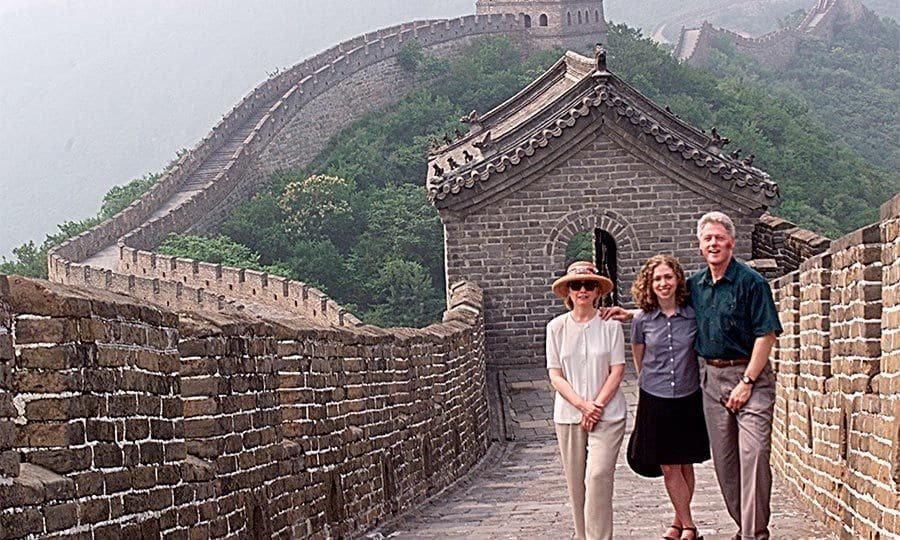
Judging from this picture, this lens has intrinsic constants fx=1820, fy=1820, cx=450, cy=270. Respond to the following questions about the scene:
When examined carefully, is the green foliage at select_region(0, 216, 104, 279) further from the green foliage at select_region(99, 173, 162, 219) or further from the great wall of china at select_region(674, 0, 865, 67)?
the great wall of china at select_region(674, 0, 865, 67)

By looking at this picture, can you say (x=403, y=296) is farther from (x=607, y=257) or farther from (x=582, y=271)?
(x=582, y=271)

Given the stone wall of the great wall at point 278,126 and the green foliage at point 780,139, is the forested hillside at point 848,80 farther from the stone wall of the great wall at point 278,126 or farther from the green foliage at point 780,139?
the stone wall of the great wall at point 278,126

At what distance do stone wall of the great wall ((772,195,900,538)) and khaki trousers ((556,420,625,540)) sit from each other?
4.04 feet

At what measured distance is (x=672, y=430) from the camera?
925 centimetres

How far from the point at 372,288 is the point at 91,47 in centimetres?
12338

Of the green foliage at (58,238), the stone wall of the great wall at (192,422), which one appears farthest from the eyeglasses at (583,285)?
the green foliage at (58,238)

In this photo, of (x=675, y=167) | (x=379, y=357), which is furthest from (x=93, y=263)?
(x=379, y=357)

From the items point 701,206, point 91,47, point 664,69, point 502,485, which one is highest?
point 91,47

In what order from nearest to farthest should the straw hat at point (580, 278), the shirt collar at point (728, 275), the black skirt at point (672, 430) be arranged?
the shirt collar at point (728, 275)
the straw hat at point (580, 278)
the black skirt at point (672, 430)

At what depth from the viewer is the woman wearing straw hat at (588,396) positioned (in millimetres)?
9047

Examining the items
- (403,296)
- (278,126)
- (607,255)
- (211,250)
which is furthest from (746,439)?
(278,126)

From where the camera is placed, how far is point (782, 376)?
13.0m

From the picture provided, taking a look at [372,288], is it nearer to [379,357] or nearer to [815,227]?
[815,227]

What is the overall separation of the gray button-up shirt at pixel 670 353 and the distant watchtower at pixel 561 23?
79652mm
